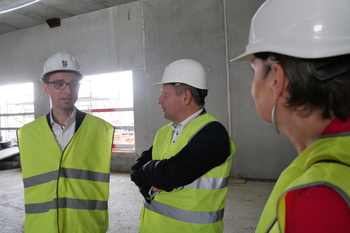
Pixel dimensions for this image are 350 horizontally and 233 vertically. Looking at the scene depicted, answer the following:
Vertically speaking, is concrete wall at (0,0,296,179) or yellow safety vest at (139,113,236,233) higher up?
concrete wall at (0,0,296,179)

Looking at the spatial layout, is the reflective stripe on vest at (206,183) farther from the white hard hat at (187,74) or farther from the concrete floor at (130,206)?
the concrete floor at (130,206)

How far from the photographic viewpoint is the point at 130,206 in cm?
475

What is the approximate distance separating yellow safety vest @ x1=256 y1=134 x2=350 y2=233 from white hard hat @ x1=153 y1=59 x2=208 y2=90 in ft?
4.44

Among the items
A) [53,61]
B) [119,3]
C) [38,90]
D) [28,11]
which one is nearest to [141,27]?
[119,3]

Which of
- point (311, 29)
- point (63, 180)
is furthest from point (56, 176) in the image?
point (311, 29)

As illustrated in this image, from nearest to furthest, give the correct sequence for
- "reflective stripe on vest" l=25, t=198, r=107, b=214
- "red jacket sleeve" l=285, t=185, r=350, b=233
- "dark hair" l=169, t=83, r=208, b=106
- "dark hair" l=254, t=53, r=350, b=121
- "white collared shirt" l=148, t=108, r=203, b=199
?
"red jacket sleeve" l=285, t=185, r=350, b=233 < "dark hair" l=254, t=53, r=350, b=121 < "reflective stripe on vest" l=25, t=198, r=107, b=214 < "white collared shirt" l=148, t=108, r=203, b=199 < "dark hair" l=169, t=83, r=208, b=106

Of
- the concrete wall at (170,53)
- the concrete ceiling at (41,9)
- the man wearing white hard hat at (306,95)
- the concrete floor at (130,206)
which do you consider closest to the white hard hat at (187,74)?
the man wearing white hard hat at (306,95)

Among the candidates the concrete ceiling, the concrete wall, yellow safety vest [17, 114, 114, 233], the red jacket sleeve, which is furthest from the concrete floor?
the concrete ceiling

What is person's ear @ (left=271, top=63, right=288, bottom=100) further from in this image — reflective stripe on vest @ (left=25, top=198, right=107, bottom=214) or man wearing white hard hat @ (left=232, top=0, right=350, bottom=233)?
reflective stripe on vest @ (left=25, top=198, right=107, bottom=214)

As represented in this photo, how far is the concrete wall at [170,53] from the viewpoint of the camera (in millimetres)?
5883

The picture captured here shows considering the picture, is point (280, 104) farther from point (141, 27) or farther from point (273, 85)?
point (141, 27)

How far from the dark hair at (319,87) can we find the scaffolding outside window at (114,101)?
6921 millimetres

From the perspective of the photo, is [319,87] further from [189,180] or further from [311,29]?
[189,180]

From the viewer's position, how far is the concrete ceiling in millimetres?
6781
